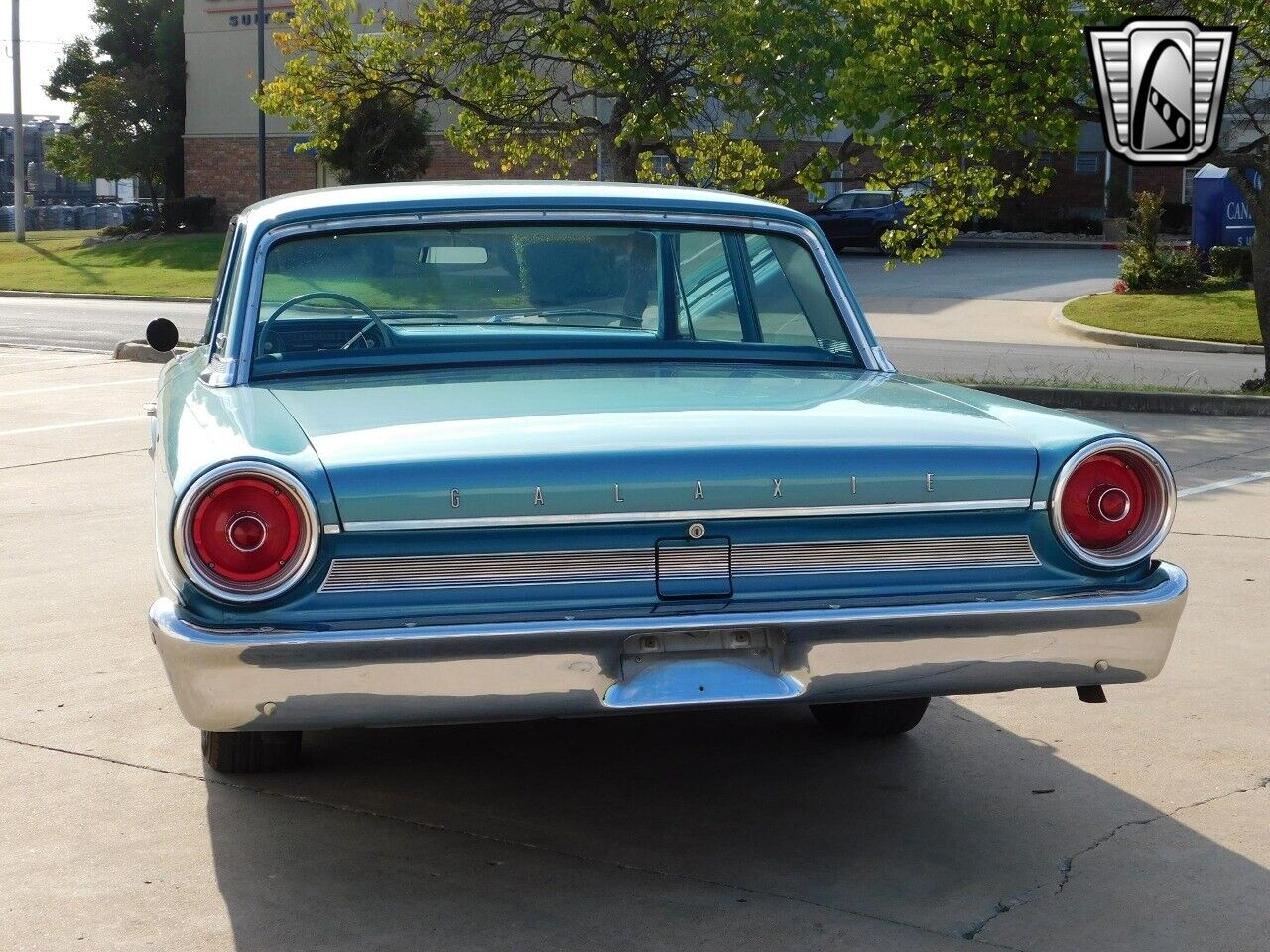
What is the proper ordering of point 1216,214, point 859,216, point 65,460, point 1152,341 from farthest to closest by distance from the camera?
point 859,216, point 1216,214, point 1152,341, point 65,460

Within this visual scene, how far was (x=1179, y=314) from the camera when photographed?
24406 mm

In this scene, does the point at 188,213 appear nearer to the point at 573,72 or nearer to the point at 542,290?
the point at 573,72

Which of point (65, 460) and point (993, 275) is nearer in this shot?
point (65, 460)

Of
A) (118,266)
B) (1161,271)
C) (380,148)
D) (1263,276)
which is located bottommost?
(118,266)

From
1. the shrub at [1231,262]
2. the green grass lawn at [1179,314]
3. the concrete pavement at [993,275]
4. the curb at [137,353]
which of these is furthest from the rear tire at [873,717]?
the shrub at [1231,262]

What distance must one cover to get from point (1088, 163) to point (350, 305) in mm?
47019

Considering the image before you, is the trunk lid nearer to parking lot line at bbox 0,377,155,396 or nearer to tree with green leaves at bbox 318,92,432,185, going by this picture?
parking lot line at bbox 0,377,155,396

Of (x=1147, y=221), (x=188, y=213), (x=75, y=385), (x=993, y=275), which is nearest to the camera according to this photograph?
(x=75, y=385)

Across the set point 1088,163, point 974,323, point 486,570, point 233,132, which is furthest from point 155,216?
point 486,570

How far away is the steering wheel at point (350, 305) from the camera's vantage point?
4863mm

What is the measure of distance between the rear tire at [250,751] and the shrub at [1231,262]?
26031mm

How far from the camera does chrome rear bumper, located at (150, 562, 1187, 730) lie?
3.59 meters

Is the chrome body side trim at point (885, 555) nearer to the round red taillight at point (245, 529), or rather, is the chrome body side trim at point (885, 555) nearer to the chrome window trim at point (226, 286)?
the round red taillight at point (245, 529)

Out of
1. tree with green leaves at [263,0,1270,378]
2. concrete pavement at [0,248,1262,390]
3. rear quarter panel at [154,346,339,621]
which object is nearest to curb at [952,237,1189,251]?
concrete pavement at [0,248,1262,390]
